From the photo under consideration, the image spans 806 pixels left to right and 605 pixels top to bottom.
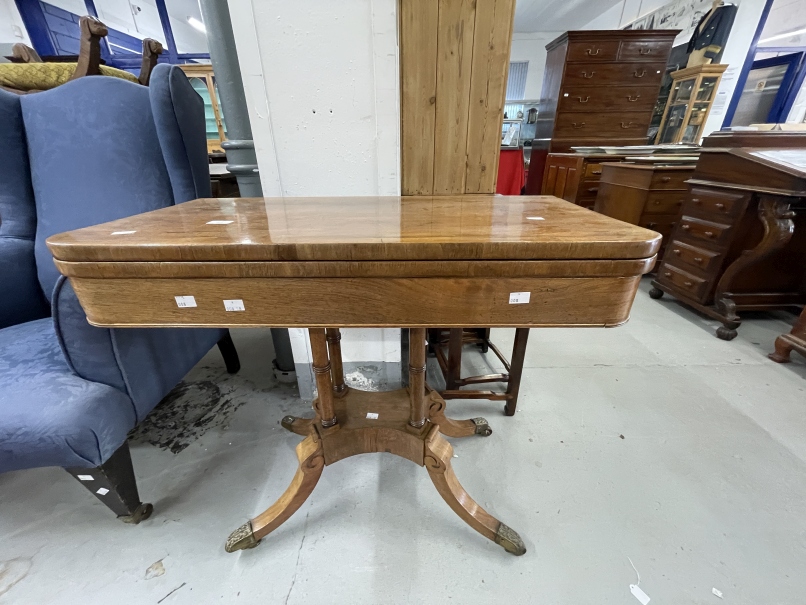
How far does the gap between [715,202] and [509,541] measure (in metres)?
2.19

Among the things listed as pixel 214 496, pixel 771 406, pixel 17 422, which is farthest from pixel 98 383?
pixel 771 406

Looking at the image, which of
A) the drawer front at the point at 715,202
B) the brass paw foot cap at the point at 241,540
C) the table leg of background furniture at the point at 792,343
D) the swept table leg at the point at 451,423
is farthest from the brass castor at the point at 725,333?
the brass paw foot cap at the point at 241,540

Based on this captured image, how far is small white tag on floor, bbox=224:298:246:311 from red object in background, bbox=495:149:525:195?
13.4 ft

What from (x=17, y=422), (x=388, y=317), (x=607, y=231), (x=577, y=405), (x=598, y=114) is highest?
(x=598, y=114)

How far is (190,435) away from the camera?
1.31 metres

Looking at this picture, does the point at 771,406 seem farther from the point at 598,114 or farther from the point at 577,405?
the point at 598,114

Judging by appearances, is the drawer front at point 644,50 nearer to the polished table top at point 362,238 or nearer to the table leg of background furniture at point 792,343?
the table leg of background furniture at point 792,343

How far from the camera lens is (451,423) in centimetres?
124

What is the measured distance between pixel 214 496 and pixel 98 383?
0.50 m

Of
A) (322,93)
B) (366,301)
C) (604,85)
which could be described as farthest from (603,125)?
(366,301)

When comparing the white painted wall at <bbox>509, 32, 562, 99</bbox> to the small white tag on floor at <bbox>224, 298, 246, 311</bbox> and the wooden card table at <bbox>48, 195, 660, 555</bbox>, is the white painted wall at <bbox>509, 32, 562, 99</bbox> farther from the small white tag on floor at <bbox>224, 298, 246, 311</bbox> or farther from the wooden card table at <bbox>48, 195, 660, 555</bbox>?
the small white tag on floor at <bbox>224, 298, 246, 311</bbox>

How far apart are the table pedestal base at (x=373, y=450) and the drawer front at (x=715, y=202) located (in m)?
2.10

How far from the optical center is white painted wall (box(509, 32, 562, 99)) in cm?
733

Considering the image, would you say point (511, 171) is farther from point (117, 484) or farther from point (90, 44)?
point (117, 484)
